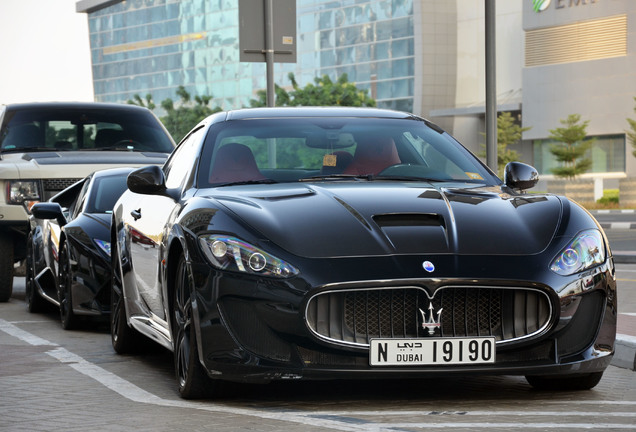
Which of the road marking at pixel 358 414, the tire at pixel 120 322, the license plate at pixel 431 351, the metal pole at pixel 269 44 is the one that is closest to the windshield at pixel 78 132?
the metal pole at pixel 269 44

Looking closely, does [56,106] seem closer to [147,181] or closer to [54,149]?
[54,149]

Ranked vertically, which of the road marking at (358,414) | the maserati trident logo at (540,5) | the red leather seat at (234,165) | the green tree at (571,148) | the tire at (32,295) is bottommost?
the green tree at (571,148)

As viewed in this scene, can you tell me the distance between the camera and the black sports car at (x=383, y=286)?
5.60m

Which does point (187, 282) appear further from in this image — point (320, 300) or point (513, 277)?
point (513, 277)

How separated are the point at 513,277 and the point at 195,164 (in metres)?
2.17

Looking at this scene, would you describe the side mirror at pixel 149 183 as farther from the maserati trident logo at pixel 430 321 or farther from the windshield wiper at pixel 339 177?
the maserati trident logo at pixel 430 321

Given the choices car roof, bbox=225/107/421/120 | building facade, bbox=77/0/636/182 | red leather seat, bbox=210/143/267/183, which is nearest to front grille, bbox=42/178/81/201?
car roof, bbox=225/107/421/120

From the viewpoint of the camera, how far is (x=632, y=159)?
63625 mm

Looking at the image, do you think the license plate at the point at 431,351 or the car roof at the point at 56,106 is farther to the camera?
the car roof at the point at 56,106

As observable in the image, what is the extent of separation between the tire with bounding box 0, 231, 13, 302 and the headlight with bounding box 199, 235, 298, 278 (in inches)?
310

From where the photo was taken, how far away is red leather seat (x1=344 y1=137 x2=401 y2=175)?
23.1 ft

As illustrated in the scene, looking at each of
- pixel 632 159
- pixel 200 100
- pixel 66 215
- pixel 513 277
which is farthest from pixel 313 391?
pixel 200 100

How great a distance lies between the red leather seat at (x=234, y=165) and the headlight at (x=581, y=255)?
1818 millimetres

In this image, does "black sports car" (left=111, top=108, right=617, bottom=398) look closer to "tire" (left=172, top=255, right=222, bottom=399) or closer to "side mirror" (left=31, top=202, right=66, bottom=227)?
"tire" (left=172, top=255, right=222, bottom=399)
